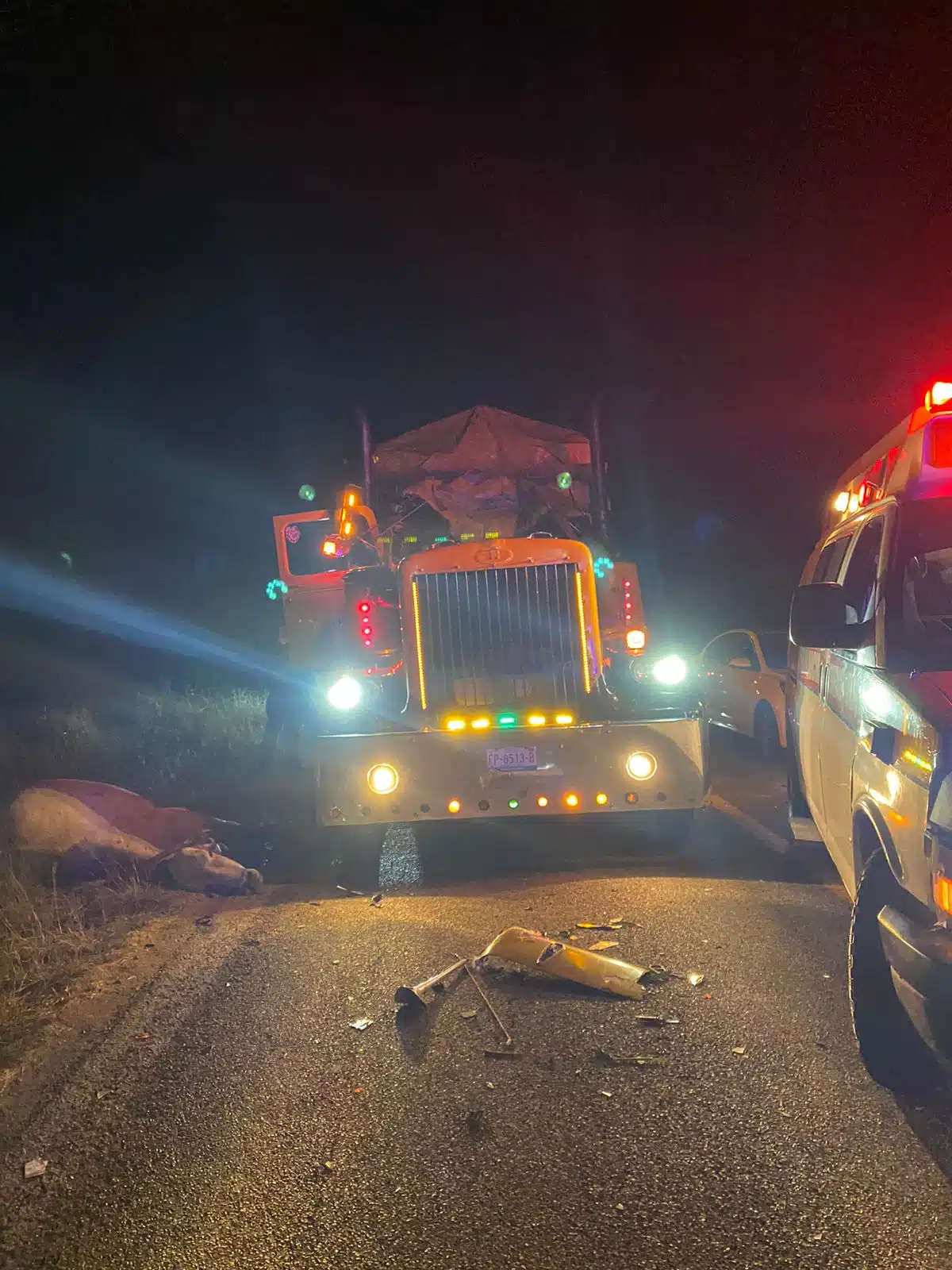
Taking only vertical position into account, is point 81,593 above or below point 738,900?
above

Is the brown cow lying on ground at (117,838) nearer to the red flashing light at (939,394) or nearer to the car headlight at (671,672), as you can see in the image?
the car headlight at (671,672)

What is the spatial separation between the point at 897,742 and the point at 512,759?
11.9 feet

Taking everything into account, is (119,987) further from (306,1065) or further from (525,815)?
(525,815)

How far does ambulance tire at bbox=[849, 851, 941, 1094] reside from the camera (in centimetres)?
404

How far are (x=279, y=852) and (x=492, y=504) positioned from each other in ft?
11.3

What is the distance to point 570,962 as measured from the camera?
5359 millimetres

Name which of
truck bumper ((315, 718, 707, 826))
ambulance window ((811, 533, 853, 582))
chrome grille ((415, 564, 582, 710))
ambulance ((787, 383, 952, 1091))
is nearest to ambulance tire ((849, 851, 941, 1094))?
ambulance ((787, 383, 952, 1091))

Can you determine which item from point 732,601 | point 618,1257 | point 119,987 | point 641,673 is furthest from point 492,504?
point 732,601

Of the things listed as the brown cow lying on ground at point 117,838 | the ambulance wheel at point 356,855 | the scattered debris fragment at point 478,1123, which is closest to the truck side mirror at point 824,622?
the scattered debris fragment at point 478,1123

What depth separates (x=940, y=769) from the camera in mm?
3410

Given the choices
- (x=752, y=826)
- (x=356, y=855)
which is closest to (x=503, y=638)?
(x=356, y=855)

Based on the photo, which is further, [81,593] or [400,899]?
[81,593]

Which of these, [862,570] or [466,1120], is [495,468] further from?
[466,1120]

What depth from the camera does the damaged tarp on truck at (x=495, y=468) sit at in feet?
30.7
